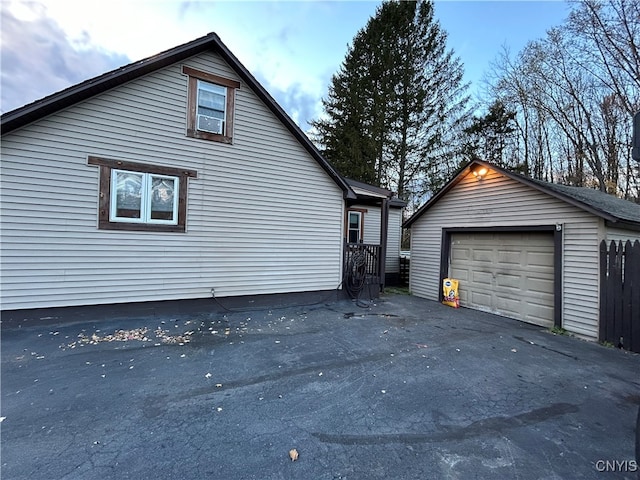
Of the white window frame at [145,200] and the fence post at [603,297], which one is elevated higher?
the white window frame at [145,200]

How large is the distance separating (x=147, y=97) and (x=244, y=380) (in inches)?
240

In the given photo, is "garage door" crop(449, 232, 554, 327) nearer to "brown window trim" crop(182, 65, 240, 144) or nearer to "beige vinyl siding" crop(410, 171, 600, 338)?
"beige vinyl siding" crop(410, 171, 600, 338)

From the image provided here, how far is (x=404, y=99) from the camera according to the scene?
1788 centimetres

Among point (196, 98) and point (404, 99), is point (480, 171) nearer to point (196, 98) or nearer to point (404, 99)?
point (196, 98)

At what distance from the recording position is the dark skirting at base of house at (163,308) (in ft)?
17.6

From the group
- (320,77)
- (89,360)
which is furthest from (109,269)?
(320,77)

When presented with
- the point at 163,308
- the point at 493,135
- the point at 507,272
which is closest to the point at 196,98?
the point at 163,308

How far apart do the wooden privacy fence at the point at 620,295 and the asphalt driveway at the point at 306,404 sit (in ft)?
1.46

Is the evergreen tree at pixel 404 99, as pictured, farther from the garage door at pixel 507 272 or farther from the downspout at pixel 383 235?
the garage door at pixel 507 272

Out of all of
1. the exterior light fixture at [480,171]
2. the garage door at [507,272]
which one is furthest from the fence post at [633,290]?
the exterior light fixture at [480,171]

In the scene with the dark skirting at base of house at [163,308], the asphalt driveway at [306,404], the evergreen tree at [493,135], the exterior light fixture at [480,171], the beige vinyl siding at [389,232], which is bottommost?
the asphalt driveway at [306,404]

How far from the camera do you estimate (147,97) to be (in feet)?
20.7

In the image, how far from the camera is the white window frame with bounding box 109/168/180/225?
235 inches

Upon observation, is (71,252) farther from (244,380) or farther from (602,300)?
(602,300)
